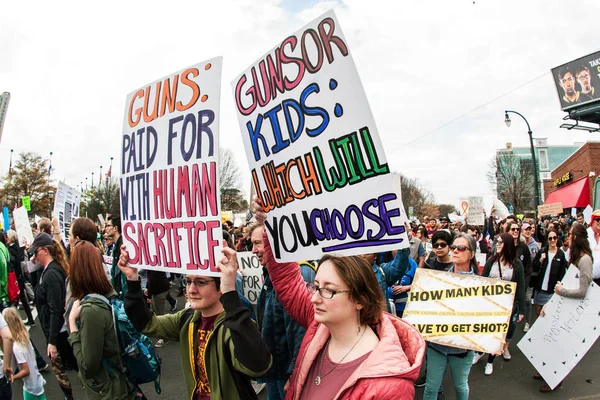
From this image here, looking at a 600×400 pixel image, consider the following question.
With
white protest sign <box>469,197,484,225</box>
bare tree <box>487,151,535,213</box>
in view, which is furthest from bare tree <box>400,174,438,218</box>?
white protest sign <box>469,197,484,225</box>

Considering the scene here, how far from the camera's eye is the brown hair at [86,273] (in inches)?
117

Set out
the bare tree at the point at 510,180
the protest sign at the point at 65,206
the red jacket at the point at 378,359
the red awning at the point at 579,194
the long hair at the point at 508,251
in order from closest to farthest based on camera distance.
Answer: the red jacket at the point at 378,359 < the long hair at the point at 508,251 < the protest sign at the point at 65,206 < the red awning at the point at 579,194 < the bare tree at the point at 510,180

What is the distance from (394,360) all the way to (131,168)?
1.97 m

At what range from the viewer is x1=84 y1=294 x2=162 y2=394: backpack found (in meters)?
2.74

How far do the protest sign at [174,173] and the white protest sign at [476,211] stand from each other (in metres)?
11.9

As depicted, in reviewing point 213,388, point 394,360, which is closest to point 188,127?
point 213,388

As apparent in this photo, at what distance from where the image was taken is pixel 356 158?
1969mm

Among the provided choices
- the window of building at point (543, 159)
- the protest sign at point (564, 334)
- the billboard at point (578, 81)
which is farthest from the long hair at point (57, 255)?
the window of building at point (543, 159)

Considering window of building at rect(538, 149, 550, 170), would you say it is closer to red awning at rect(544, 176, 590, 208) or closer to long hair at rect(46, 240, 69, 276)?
red awning at rect(544, 176, 590, 208)

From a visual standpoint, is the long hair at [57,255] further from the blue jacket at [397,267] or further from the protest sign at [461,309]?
the protest sign at [461,309]

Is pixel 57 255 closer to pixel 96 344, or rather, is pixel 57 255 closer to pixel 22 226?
pixel 96 344

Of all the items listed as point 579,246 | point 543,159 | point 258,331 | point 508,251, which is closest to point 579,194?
point 579,246

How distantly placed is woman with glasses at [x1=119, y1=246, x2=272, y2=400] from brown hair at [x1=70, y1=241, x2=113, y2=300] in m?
0.53

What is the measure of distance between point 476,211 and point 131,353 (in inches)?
481
